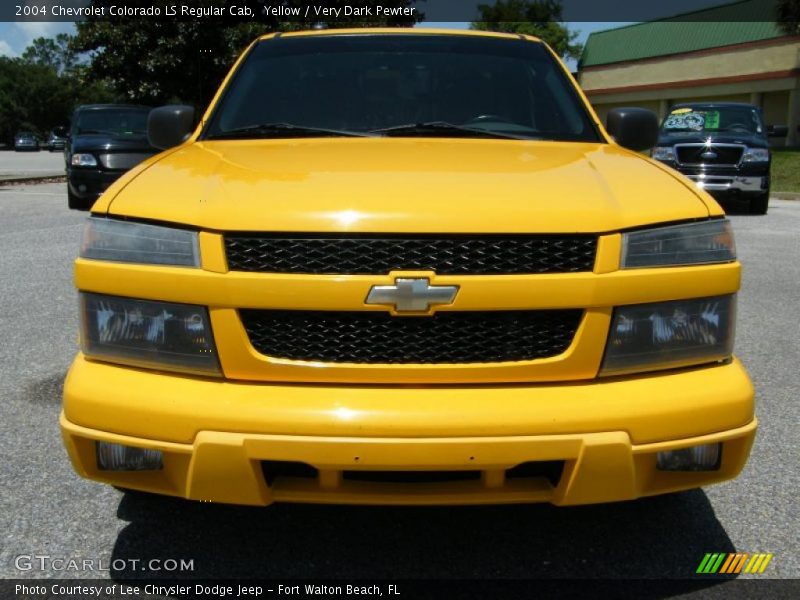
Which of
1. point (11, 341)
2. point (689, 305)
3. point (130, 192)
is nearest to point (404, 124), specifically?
point (130, 192)

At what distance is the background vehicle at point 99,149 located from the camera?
12.9m

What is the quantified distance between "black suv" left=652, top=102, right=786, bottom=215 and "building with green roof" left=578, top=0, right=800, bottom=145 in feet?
74.2

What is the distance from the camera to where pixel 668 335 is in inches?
94.7

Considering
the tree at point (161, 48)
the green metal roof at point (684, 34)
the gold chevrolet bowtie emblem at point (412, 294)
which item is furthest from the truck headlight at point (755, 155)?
the green metal roof at point (684, 34)

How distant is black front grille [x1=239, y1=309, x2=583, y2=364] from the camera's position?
90.5 inches

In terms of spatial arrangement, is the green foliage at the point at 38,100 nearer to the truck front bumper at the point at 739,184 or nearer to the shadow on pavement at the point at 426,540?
the truck front bumper at the point at 739,184

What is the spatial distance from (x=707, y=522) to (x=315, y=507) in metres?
1.37

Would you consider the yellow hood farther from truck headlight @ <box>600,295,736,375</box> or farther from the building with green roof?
the building with green roof

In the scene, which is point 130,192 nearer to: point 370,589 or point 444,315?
point 444,315

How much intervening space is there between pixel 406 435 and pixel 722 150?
508 inches

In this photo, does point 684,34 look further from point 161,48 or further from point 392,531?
point 392,531

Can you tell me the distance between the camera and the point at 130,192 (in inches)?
101

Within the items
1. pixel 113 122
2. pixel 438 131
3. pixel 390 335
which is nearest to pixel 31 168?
pixel 113 122

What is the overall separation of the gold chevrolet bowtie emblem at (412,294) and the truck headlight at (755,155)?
12566mm
